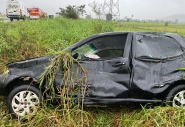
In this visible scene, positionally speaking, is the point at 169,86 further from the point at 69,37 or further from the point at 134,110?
the point at 69,37

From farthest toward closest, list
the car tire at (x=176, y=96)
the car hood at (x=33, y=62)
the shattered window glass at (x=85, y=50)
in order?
the shattered window glass at (x=85, y=50)
the car hood at (x=33, y=62)
the car tire at (x=176, y=96)

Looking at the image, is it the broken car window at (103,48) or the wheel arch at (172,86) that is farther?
the broken car window at (103,48)

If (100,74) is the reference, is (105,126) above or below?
below

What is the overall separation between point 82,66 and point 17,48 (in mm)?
3473

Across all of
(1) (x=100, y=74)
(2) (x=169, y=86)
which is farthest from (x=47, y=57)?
(2) (x=169, y=86)

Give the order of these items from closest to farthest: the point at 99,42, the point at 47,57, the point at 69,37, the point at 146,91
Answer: the point at 146,91, the point at 47,57, the point at 99,42, the point at 69,37

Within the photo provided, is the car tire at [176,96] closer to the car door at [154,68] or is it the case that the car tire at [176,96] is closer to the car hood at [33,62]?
the car door at [154,68]

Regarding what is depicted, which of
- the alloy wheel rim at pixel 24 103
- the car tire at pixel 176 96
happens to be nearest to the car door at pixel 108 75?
the car tire at pixel 176 96

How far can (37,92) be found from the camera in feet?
12.4

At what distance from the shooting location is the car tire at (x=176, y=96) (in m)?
3.70

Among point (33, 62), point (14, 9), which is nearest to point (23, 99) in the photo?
point (33, 62)

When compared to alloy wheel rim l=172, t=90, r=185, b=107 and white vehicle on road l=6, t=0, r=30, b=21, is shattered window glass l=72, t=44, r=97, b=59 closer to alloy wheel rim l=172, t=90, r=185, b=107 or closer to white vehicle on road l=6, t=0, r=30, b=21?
alloy wheel rim l=172, t=90, r=185, b=107

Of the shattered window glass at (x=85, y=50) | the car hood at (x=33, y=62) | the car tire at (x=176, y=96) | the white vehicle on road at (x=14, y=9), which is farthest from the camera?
the white vehicle on road at (x=14, y=9)

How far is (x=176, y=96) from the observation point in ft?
12.2
